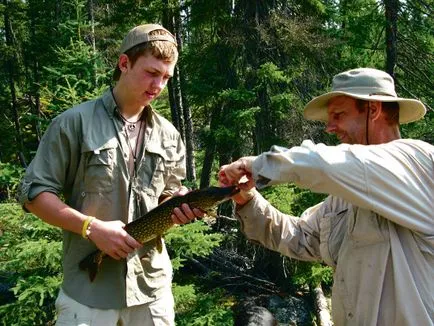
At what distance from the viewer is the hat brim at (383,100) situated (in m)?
2.54

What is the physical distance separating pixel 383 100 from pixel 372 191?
616mm

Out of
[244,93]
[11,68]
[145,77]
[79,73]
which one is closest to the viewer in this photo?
[145,77]

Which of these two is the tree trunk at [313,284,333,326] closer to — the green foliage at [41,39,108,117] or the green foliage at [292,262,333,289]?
the green foliage at [292,262,333,289]

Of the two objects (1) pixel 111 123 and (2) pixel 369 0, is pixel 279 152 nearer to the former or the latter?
(1) pixel 111 123

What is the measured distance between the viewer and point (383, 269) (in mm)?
2330

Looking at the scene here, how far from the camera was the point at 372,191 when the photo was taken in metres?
2.19

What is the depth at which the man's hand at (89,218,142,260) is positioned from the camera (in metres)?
2.69

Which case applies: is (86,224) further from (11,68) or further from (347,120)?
(11,68)

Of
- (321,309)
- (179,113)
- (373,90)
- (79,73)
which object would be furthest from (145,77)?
(179,113)

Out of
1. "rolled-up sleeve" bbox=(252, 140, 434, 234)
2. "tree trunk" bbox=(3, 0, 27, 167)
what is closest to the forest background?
"rolled-up sleeve" bbox=(252, 140, 434, 234)

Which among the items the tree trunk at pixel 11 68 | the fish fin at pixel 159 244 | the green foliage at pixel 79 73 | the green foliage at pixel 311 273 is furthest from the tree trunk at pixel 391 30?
the tree trunk at pixel 11 68

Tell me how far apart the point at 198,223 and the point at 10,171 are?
9.68ft

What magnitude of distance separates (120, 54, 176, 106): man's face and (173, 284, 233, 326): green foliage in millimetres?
4216

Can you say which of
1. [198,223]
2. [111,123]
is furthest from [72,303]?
[198,223]
